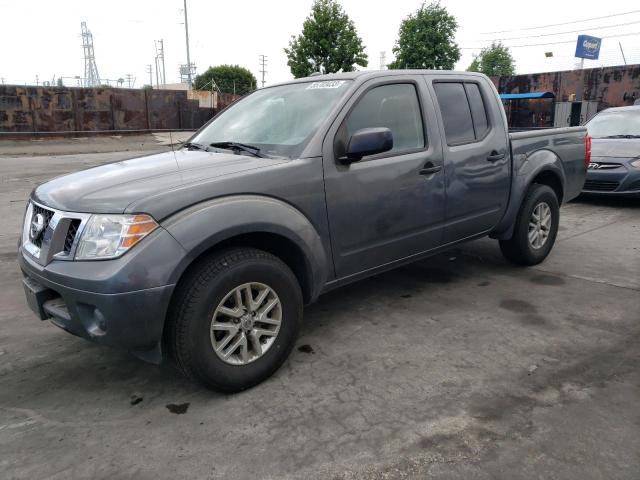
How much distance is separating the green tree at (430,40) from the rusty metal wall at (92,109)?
1364 centimetres

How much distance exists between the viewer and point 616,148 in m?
7.83

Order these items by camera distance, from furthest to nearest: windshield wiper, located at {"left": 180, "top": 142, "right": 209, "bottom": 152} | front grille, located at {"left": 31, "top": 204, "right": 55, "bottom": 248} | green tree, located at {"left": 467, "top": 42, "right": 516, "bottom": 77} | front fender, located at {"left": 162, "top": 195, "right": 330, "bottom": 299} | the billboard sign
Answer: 1. green tree, located at {"left": 467, "top": 42, "right": 516, "bottom": 77}
2. the billboard sign
3. windshield wiper, located at {"left": 180, "top": 142, "right": 209, "bottom": 152}
4. front grille, located at {"left": 31, "top": 204, "right": 55, "bottom": 248}
5. front fender, located at {"left": 162, "top": 195, "right": 330, "bottom": 299}

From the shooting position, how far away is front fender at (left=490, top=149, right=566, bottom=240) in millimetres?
4398

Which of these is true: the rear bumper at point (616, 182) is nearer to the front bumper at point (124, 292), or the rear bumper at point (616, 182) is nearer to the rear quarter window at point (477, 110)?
the rear quarter window at point (477, 110)

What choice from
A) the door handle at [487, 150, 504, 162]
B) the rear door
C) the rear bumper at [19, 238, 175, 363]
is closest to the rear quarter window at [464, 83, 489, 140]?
the rear door

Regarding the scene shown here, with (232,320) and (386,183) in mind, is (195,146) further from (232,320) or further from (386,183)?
(232,320)

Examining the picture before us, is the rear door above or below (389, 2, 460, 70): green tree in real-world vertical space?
below

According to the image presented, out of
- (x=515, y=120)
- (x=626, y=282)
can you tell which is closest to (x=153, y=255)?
(x=626, y=282)

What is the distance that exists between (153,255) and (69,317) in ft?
1.96

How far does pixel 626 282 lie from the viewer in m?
4.43

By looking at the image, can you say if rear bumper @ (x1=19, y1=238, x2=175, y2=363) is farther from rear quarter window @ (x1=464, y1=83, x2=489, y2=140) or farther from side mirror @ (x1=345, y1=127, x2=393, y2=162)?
rear quarter window @ (x1=464, y1=83, x2=489, y2=140)

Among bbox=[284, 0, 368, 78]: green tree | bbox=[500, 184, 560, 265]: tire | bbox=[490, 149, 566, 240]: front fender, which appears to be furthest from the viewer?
bbox=[284, 0, 368, 78]: green tree

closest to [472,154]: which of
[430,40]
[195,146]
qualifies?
[195,146]

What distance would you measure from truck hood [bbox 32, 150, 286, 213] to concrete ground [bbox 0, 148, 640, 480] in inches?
42.2
